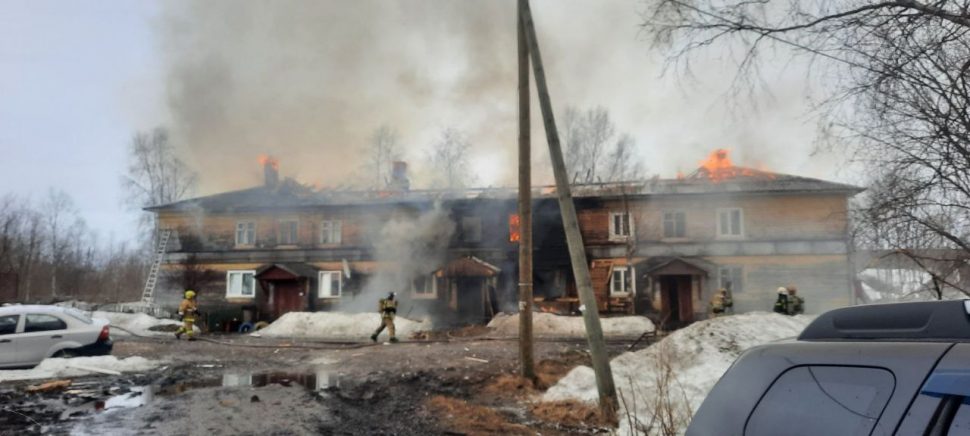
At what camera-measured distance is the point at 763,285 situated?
81.6 feet

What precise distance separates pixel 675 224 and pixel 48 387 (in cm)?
2328

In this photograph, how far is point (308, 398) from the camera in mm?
9172

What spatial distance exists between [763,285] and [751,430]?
25.6 meters

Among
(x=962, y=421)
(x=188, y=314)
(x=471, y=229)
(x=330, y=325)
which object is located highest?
(x=471, y=229)

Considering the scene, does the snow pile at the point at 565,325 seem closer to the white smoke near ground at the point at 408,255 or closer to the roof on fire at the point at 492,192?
the white smoke near ground at the point at 408,255

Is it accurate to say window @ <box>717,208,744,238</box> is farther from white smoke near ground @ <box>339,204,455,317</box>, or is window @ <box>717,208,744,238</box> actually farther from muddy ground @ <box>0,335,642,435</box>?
muddy ground @ <box>0,335,642,435</box>

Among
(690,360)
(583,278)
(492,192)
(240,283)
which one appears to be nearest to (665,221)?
(492,192)

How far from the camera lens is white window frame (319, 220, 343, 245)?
28.7 meters

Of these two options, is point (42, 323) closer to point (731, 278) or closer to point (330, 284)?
point (330, 284)

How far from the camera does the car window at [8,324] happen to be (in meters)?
11.2

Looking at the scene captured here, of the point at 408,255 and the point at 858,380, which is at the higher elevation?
the point at 408,255

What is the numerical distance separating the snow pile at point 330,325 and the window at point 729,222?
13.8 meters

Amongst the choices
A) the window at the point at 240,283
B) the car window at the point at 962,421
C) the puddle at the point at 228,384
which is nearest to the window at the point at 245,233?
the window at the point at 240,283

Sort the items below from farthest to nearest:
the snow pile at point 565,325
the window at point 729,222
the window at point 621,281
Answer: the window at point 621,281 → the window at point 729,222 → the snow pile at point 565,325
